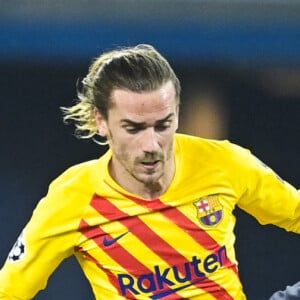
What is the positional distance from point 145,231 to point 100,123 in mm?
230

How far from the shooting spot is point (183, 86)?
2.96 m

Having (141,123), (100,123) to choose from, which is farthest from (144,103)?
(100,123)

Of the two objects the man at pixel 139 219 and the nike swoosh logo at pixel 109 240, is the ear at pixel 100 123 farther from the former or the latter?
the nike swoosh logo at pixel 109 240

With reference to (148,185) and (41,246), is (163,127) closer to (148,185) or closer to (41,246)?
(148,185)

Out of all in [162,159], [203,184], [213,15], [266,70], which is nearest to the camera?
[162,159]

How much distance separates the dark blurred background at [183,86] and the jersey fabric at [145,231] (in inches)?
33.0

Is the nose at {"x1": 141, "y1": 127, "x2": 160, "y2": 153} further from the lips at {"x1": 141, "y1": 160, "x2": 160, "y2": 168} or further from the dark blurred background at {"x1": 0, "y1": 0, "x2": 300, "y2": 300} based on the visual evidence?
the dark blurred background at {"x1": 0, "y1": 0, "x2": 300, "y2": 300}

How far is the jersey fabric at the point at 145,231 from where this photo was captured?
5.90ft

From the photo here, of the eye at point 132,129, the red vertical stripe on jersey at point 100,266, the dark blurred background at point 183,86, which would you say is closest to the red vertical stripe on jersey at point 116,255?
the red vertical stripe on jersey at point 100,266

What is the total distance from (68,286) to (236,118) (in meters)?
0.79

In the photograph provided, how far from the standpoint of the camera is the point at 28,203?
3045mm

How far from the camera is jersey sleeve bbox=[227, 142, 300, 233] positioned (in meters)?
1.84

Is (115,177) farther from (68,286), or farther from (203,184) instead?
(68,286)

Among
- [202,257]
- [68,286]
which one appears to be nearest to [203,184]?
[202,257]
